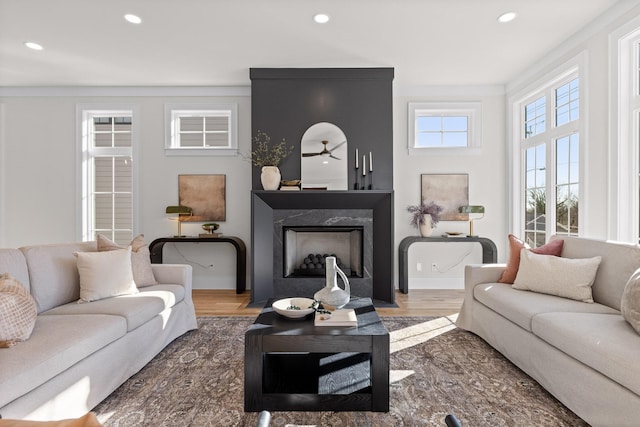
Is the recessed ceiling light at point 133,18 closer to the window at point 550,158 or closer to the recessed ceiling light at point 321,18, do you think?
the recessed ceiling light at point 321,18

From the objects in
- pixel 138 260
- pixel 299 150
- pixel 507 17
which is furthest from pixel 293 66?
pixel 138 260

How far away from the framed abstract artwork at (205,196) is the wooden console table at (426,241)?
2445 millimetres

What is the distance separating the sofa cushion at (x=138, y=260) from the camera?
8.94 ft

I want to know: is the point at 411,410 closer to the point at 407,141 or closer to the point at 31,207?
the point at 407,141

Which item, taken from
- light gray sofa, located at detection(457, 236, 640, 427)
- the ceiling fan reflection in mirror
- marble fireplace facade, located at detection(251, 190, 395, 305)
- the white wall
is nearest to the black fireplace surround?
marble fireplace facade, located at detection(251, 190, 395, 305)

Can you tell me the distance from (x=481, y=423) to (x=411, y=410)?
1.13ft

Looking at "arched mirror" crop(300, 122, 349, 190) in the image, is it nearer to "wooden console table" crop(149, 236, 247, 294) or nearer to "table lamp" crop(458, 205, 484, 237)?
"wooden console table" crop(149, 236, 247, 294)

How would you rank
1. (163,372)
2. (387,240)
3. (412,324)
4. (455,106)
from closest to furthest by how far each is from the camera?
(163,372) < (412,324) < (387,240) < (455,106)

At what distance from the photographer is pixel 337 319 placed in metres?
1.95

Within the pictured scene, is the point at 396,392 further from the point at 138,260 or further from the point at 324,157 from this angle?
the point at 324,157

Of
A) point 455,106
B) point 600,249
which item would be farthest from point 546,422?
point 455,106

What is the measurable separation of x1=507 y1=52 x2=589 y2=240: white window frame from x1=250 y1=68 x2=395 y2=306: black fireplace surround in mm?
1731

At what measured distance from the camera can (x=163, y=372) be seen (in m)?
2.24

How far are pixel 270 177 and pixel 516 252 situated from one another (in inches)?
101
